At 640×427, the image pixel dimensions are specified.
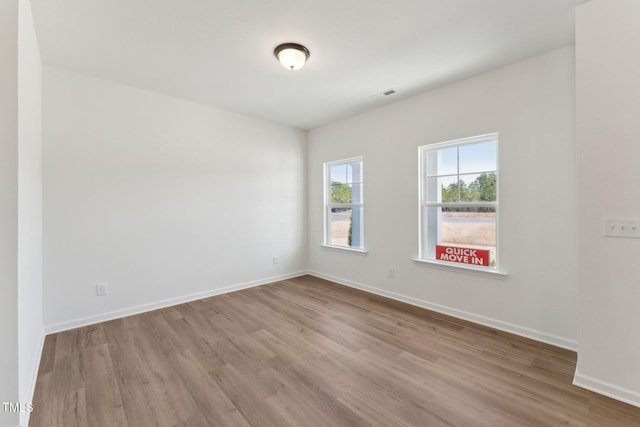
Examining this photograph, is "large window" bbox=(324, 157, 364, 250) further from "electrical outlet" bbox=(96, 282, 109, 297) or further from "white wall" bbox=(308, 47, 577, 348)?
"electrical outlet" bbox=(96, 282, 109, 297)

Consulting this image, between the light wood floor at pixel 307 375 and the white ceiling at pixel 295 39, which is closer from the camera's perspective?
the light wood floor at pixel 307 375

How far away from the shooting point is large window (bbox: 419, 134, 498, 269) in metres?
2.86

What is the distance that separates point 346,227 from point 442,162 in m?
1.80

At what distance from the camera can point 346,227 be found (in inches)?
176

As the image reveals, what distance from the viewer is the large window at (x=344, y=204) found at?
4250mm

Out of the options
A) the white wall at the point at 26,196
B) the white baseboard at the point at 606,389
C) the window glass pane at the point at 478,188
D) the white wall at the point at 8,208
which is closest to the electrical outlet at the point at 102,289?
the white wall at the point at 26,196

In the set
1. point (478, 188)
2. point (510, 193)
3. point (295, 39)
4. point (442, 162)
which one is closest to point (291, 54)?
point (295, 39)

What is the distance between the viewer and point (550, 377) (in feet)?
6.44

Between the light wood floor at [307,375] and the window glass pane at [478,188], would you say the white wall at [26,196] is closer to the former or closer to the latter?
the light wood floor at [307,375]

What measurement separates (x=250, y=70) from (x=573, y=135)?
9.90 ft

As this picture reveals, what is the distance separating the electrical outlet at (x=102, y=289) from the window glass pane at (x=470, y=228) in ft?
12.6

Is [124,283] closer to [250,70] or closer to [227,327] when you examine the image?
[227,327]

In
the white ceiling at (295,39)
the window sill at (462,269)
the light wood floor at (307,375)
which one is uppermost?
the white ceiling at (295,39)

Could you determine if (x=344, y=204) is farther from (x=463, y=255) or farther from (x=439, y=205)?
(x=463, y=255)
